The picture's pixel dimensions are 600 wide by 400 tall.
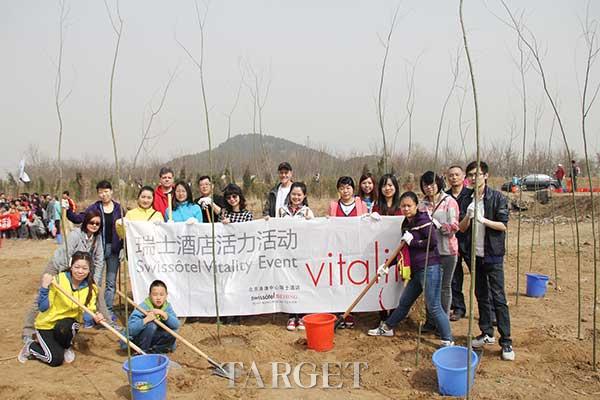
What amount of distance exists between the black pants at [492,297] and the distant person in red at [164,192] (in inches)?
140

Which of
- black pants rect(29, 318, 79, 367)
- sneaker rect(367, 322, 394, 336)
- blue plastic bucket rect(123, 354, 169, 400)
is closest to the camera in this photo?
blue plastic bucket rect(123, 354, 169, 400)

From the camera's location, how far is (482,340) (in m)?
4.54

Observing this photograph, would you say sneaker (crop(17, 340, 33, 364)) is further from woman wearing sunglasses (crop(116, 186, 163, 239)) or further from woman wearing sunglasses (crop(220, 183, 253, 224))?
woman wearing sunglasses (crop(220, 183, 253, 224))

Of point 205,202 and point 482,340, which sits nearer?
point 482,340

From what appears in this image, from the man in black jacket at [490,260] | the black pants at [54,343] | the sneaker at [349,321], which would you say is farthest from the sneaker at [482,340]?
the black pants at [54,343]

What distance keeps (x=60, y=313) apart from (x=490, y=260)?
13.5 feet

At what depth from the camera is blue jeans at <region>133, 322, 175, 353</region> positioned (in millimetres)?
4367

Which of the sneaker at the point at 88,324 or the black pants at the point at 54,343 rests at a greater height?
the black pants at the point at 54,343

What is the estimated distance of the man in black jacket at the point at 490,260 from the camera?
4.28 metres

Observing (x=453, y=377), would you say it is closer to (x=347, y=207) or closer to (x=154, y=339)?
(x=347, y=207)

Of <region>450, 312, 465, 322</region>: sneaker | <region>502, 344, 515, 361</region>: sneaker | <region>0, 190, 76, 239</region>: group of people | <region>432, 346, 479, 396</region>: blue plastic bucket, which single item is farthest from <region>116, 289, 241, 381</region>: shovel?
<region>0, 190, 76, 239</region>: group of people

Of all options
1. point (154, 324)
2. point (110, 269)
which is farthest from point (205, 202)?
point (154, 324)

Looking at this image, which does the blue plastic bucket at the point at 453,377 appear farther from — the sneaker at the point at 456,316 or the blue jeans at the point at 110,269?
the blue jeans at the point at 110,269

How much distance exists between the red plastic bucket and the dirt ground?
94 mm
